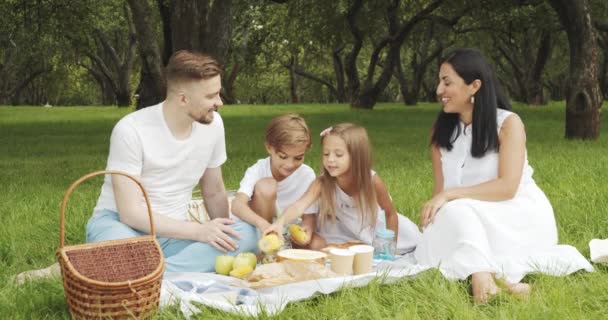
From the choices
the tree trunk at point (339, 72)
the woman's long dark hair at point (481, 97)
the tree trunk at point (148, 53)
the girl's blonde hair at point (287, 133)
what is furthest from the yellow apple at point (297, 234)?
the tree trunk at point (339, 72)

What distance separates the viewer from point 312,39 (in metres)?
24.3

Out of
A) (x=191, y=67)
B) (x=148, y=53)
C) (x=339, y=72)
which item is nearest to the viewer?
(x=191, y=67)

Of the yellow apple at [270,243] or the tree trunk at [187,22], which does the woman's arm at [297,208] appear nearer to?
the yellow apple at [270,243]

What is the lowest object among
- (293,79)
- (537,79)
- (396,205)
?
(293,79)

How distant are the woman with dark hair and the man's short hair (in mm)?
1469

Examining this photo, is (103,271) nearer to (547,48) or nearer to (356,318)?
(356,318)

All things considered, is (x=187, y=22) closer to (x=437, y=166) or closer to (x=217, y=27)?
(x=217, y=27)

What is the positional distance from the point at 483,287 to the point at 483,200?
30.9 inches

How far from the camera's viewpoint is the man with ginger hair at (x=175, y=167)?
4293 millimetres

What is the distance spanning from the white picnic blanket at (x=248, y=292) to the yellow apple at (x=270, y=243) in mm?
343

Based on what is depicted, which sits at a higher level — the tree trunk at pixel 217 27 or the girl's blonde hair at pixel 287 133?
the tree trunk at pixel 217 27

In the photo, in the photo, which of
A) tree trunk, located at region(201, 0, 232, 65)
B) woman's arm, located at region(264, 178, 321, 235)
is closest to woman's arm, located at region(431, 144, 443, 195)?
woman's arm, located at region(264, 178, 321, 235)

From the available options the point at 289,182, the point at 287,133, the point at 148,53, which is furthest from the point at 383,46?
the point at 287,133

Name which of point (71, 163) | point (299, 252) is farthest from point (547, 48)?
point (299, 252)
